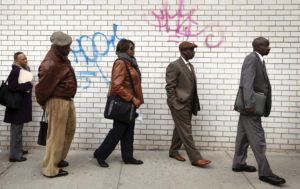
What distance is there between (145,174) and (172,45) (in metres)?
2.22

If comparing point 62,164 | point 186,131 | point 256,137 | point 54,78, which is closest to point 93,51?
point 54,78

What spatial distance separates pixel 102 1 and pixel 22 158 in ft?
9.31

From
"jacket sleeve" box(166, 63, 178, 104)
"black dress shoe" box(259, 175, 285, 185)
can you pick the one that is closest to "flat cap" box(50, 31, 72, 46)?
"jacket sleeve" box(166, 63, 178, 104)

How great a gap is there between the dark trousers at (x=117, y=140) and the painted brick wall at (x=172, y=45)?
79cm

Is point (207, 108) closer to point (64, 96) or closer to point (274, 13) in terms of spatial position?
point (274, 13)

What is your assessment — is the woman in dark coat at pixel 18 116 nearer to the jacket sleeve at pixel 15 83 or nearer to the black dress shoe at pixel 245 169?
the jacket sleeve at pixel 15 83

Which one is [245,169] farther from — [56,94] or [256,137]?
[56,94]

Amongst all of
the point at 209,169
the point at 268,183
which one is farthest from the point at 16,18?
the point at 268,183

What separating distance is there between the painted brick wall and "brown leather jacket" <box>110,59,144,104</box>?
2.97 ft

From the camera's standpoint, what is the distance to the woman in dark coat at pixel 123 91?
4.06 m

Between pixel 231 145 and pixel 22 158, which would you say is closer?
pixel 22 158

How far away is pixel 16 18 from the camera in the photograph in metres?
5.08

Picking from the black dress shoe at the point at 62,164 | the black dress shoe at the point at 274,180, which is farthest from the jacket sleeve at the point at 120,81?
the black dress shoe at the point at 274,180

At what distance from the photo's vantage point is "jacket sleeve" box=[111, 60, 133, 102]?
403 centimetres
